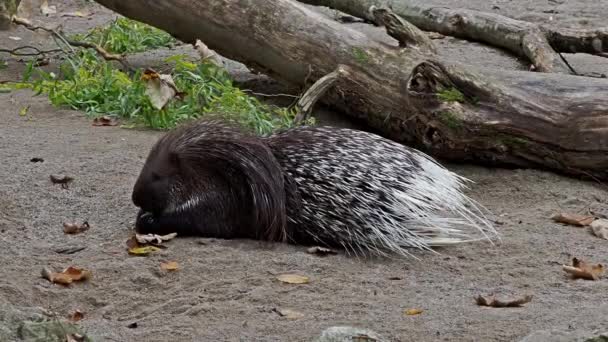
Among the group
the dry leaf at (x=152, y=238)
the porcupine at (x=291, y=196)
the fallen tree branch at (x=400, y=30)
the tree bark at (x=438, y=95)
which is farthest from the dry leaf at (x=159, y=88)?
the dry leaf at (x=152, y=238)

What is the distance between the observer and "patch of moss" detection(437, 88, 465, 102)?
15.5 ft

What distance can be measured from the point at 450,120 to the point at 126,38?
3.06 metres

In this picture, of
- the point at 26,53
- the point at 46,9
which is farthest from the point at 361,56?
the point at 46,9

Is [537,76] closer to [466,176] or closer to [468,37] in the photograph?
[466,176]

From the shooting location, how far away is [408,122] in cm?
495

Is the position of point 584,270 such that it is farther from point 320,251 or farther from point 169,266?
point 169,266

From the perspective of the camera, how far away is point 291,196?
3916mm

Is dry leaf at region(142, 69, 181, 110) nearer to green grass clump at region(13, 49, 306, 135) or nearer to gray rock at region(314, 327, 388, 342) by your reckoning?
green grass clump at region(13, 49, 306, 135)

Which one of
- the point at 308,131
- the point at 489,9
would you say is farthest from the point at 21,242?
the point at 489,9

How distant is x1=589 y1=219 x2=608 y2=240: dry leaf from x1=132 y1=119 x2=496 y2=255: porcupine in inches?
17.0

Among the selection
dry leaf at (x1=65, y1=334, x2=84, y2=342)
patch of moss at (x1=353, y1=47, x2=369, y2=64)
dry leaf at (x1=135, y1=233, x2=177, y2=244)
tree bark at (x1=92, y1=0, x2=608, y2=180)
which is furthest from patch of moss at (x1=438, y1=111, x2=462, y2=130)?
dry leaf at (x1=65, y1=334, x2=84, y2=342)

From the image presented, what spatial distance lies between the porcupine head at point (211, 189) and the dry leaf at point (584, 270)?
42.6 inches

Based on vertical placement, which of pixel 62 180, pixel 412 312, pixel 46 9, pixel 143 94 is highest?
pixel 412 312

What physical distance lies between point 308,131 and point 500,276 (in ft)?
3.54
